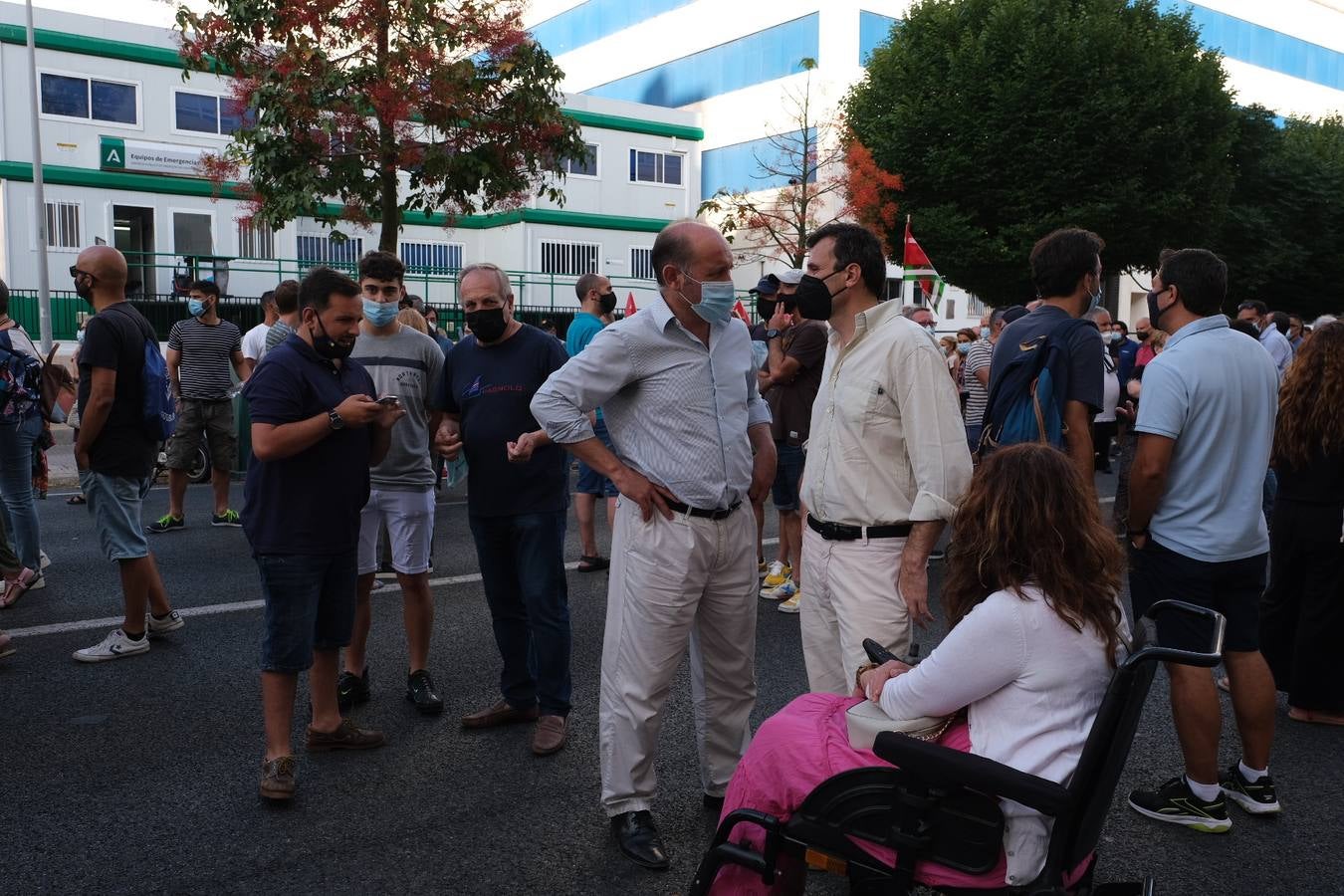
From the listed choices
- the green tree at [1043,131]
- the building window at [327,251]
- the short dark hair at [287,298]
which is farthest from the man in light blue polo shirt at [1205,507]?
the building window at [327,251]

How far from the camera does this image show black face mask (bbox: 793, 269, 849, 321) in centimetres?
356

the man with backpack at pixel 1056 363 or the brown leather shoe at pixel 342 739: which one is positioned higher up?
the man with backpack at pixel 1056 363

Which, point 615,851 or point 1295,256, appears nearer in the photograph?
point 615,851

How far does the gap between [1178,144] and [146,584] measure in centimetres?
2625

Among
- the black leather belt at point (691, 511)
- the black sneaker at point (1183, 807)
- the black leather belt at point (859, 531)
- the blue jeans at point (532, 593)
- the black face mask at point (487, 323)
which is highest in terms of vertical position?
the black face mask at point (487, 323)

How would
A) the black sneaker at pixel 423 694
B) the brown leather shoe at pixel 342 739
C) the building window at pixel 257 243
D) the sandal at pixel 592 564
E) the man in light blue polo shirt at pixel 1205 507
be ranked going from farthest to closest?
the building window at pixel 257 243
the sandal at pixel 592 564
the black sneaker at pixel 423 694
the brown leather shoe at pixel 342 739
the man in light blue polo shirt at pixel 1205 507

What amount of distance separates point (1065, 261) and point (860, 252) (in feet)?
3.41

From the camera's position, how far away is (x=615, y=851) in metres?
3.62

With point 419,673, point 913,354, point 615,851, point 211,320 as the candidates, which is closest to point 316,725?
point 419,673

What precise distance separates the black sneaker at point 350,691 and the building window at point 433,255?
24754 mm

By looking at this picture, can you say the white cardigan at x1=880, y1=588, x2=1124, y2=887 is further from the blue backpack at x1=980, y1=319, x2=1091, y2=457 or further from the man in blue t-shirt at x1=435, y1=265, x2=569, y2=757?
the man in blue t-shirt at x1=435, y1=265, x2=569, y2=757

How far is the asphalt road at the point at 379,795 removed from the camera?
345cm

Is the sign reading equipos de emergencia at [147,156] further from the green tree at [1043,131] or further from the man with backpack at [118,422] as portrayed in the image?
the man with backpack at [118,422]

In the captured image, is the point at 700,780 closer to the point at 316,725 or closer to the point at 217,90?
the point at 316,725
